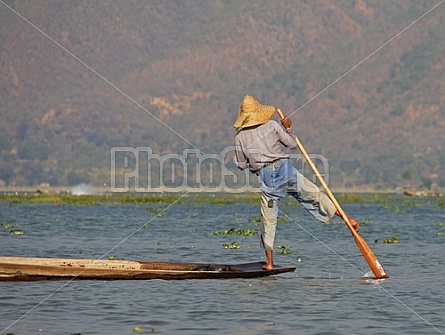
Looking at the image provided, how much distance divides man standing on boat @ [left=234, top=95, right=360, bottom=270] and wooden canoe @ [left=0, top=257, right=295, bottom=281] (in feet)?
3.62

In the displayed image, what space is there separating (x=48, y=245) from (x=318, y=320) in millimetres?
15907

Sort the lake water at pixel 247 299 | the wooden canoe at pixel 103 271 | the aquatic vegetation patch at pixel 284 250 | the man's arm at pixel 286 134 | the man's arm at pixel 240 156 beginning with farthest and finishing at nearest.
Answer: the aquatic vegetation patch at pixel 284 250 < the man's arm at pixel 240 156 < the man's arm at pixel 286 134 < the wooden canoe at pixel 103 271 < the lake water at pixel 247 299

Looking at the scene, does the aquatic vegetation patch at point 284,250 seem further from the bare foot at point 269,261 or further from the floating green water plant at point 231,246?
the bare foot at point 269,261

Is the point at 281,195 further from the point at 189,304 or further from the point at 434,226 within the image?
the point at 434,226

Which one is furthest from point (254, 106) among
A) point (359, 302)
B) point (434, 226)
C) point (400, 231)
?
point (434, 226)

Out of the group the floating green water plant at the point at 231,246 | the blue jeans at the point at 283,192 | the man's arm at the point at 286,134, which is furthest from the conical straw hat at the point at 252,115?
the floating green water plant at the point at 231,246

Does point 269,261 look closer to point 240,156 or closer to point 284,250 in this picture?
point 240,156

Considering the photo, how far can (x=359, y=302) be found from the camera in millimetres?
17859

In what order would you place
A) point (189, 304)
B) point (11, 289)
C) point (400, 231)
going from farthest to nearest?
point (400, 231), point (11, 289), point (189, 304)

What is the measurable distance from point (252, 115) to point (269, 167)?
42.1 inches

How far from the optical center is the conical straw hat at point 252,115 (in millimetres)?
20500

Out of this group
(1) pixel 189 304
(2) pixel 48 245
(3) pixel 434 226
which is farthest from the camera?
(3) pixel 434 226

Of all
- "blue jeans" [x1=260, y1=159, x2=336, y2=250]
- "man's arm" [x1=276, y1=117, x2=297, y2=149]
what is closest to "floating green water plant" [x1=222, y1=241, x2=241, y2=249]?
"blue jeans" [x1=260, y1=159, x2=336, y2=250]

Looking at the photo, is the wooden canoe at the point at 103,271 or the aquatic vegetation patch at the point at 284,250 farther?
the aquatic vegetation patch at the point at 284,250
